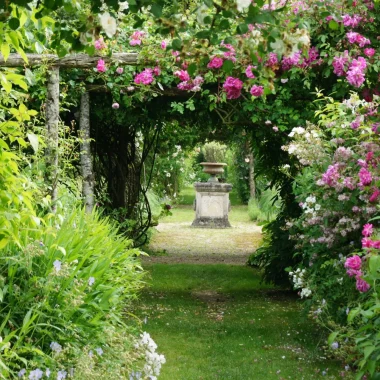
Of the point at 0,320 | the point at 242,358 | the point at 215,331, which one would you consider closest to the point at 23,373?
the point at 0,320

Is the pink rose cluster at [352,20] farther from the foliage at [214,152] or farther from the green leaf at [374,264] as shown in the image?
the foliage at [214,152]

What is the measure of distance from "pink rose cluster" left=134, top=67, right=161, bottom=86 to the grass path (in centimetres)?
207

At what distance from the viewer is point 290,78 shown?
6.89m

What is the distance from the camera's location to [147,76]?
6.98m

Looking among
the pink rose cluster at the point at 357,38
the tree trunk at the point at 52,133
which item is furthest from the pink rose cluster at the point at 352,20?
the tree trunk at the point at 52,133

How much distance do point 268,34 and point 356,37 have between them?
15.6 ft

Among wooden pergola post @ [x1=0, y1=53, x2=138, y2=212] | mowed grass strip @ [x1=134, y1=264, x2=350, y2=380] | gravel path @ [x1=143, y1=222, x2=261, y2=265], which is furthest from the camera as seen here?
gravel path @ [x1=143, y1=222, x2=261, y2=265]

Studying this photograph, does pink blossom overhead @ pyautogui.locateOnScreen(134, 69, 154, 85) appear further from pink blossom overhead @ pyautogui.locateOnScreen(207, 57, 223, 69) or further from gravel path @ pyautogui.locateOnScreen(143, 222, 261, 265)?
gravel path @ pyautogui.locateOnScreen(143, 222, 261, 265)

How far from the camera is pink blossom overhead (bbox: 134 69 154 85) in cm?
699

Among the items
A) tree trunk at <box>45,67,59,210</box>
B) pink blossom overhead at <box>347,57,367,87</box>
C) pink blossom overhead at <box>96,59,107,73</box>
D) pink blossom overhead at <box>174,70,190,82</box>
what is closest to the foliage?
pink blossom overhead at <box>174,70,190,82</box>

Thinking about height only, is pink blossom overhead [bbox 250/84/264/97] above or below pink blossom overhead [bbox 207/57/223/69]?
below

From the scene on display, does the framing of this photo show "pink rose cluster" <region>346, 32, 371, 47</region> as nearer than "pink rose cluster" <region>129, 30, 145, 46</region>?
Yes

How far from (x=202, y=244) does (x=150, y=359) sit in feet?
30.3

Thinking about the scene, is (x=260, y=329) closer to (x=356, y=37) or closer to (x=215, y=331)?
(x=215, y=331)
